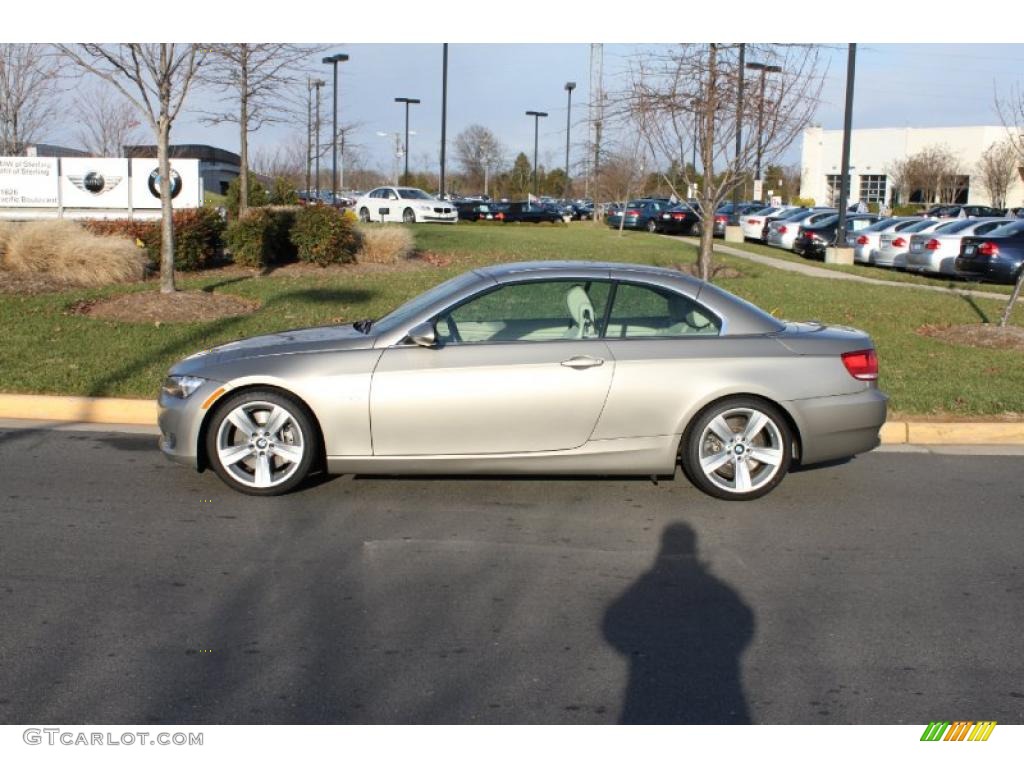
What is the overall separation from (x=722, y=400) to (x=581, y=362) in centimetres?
92

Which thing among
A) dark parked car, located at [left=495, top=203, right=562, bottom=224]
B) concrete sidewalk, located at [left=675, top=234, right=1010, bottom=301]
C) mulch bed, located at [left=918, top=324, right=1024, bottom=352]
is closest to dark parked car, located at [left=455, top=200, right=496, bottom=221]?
dark parked car, located at [left=495, top=203, right=562, bottom=224]

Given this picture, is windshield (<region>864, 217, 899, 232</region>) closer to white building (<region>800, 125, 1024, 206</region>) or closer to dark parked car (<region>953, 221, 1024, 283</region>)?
dark parked car (<region>953, 221, 1024, 283</region>)

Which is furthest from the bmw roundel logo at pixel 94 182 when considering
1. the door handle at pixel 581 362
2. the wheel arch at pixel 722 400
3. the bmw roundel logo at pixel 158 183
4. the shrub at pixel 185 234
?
the wheel arch at pixel 722 400

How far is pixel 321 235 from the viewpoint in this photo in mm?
17453

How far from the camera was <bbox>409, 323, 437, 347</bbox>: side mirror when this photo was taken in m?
6.55

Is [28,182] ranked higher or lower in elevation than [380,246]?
higher

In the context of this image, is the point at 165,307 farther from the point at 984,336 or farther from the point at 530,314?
the point at 984,336

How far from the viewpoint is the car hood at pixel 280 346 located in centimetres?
666

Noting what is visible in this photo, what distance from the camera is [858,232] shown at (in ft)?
91.6

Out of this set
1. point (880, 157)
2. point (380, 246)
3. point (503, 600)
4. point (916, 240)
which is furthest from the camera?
point (880, 157)

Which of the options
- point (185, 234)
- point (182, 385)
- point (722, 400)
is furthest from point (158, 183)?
point (722, 400)

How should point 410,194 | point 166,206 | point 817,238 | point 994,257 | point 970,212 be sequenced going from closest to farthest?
1. point 166,206
2. point 994,257
3. point 817,238
4. point 970,212
5. point 410,194

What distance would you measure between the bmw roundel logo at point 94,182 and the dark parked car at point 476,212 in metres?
26.1

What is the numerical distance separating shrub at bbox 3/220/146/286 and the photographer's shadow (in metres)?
11.6
